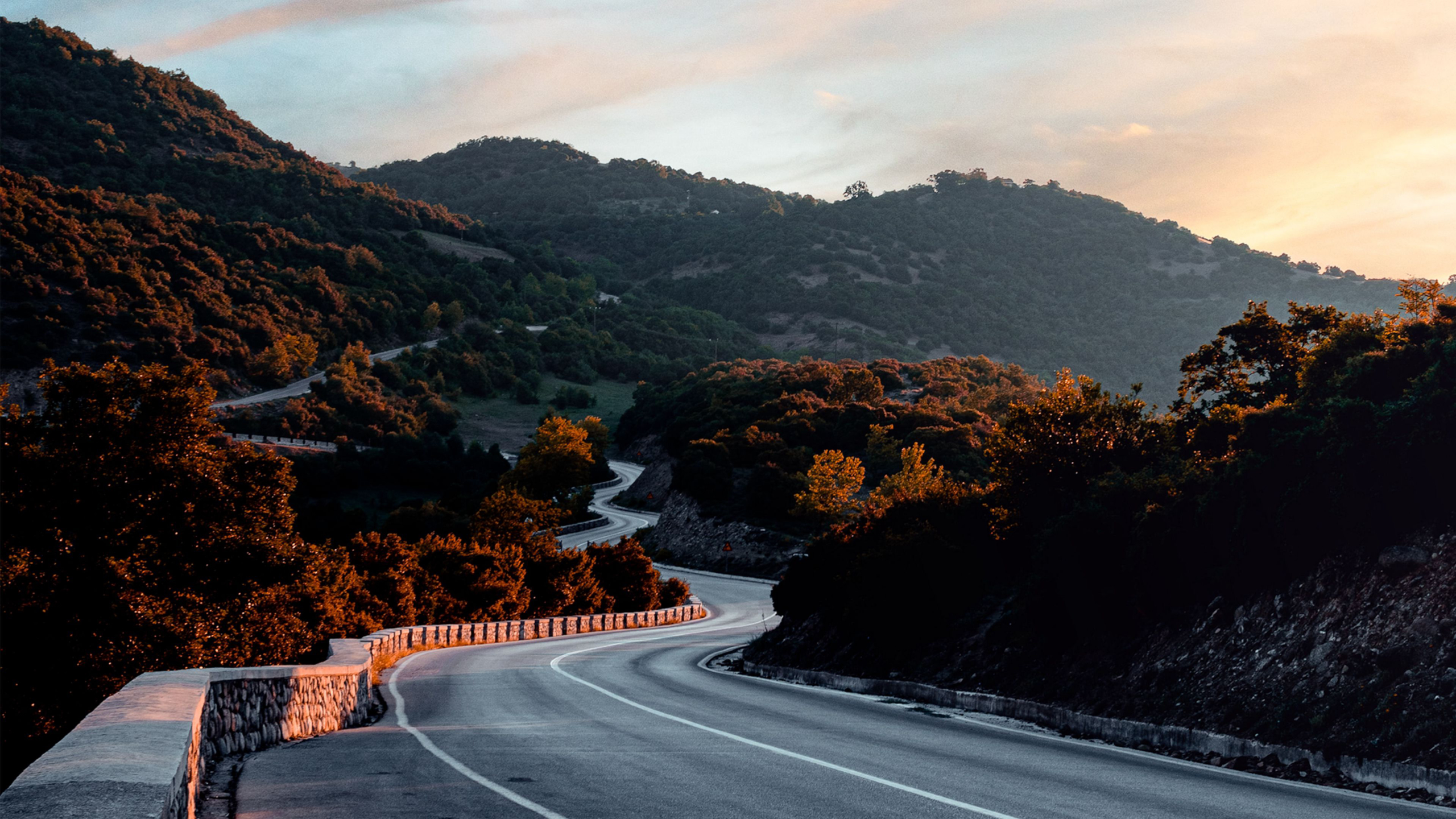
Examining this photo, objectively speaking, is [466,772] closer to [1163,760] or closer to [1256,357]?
[1163,760]

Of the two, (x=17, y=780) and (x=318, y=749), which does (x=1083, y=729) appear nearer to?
(x=318, y=749)

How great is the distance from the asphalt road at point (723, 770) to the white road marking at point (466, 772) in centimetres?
3

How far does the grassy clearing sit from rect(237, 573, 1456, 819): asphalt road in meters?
112

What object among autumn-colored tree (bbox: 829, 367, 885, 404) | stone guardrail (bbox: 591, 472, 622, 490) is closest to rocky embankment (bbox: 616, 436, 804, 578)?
autumn-colored tree (bbox: 829, 367, 885, 404)

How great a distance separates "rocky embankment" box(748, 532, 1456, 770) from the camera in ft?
40.4

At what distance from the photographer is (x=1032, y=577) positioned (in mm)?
21172

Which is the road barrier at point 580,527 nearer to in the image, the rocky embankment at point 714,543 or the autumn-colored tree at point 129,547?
the rocky embankment at point 714,543

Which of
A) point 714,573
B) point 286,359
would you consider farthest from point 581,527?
point 286,359

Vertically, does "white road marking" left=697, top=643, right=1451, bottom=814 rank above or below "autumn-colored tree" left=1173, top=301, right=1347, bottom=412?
below

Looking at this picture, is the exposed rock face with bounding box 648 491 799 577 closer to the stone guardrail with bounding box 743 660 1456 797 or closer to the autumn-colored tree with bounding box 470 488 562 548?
the autumn-colored tree with bounding box 470 488 562 548

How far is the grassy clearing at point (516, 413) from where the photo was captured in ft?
425

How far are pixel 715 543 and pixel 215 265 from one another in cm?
8769

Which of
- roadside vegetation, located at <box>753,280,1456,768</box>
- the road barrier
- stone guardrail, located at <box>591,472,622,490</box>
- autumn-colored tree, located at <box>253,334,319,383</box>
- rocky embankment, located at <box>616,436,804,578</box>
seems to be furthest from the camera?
autumn-colored tree, located at <box>253,334,319,383</box>

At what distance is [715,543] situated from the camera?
75.7 meters
